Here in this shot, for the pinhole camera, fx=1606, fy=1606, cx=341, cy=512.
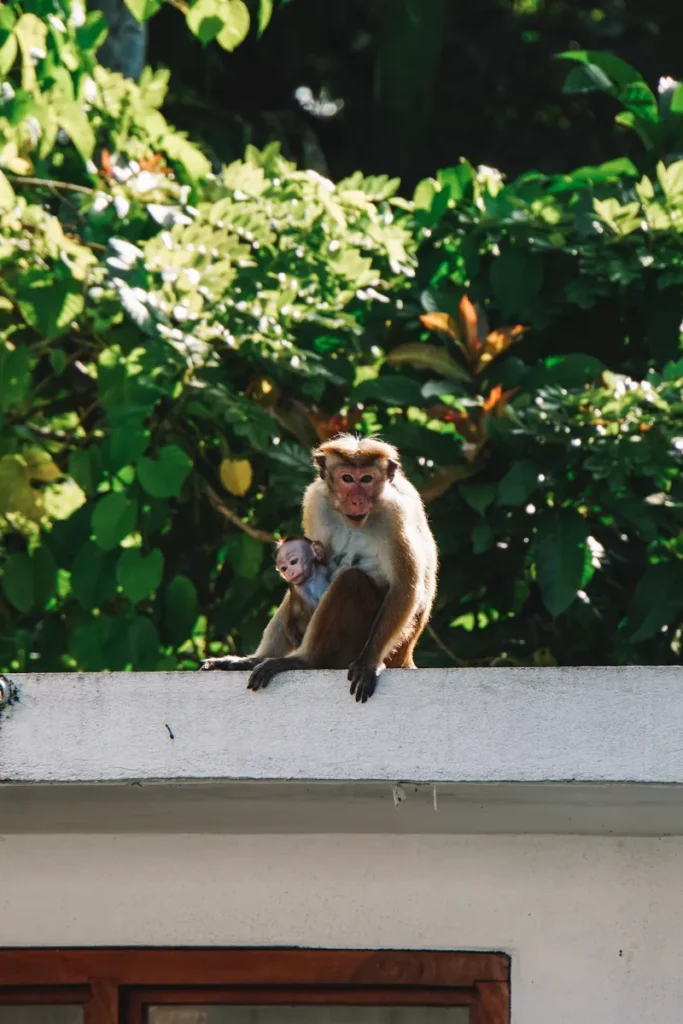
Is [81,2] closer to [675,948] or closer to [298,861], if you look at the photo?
[298,861]

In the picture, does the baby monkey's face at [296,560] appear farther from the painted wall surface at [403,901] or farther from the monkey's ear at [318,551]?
the painted wall surface at [403,901]

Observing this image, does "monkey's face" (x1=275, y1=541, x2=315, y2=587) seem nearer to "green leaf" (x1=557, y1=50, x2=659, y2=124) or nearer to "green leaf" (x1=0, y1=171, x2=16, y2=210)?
"green leaf" (x1=0, y1=171, x2=16, y2=210)

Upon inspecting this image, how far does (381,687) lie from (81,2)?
11.5 feet

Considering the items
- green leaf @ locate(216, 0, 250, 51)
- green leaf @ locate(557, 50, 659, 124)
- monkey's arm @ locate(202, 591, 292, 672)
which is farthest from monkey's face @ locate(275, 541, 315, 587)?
green leaf @ locate(557, 50, 659, 124)

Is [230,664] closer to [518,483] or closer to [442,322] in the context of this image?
[518,483]

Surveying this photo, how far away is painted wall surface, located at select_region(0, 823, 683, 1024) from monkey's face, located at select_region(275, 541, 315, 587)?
825 millimetres

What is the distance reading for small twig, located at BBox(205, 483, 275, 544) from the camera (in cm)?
563

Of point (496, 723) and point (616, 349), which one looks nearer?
point (496, 723)

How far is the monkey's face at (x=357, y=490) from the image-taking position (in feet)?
13.4

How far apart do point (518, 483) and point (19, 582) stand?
1.76 m

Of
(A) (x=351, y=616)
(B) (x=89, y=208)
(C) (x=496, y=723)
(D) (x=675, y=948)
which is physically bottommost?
(D) (x=675, y=948)

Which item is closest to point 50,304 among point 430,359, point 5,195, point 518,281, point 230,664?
point 5,195

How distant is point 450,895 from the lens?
3.41m

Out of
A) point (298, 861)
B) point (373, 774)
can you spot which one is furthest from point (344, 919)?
point (373, 774)
